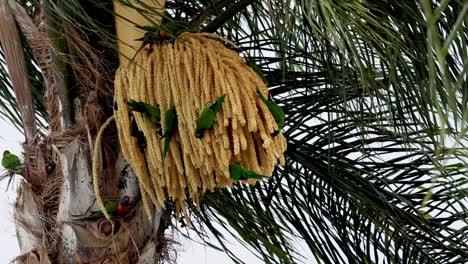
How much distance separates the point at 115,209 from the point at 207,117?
618 millimetres

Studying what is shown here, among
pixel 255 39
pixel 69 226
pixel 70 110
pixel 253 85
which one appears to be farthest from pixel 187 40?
pixel 255 39

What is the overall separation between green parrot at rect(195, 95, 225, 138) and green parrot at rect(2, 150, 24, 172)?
0.80 meters

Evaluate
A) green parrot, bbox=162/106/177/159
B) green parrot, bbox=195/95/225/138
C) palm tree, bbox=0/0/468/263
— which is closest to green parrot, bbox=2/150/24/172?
palm tree, bbox=0/0/468/263

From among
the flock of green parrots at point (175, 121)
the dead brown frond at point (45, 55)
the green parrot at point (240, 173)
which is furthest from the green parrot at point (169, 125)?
the dead brown frond at point (45, 55)

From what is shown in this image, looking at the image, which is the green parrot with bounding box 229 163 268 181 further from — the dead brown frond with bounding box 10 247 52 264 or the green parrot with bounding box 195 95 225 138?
the dead brown frond with bounding box 10 247 52 264

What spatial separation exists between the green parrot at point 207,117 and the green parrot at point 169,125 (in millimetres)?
93

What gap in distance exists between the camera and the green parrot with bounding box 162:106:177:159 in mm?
1937

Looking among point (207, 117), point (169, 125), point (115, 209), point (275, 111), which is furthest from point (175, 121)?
point (115, 209)

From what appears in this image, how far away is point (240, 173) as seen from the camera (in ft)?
6.25

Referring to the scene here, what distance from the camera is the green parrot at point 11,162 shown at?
2432 millimetres

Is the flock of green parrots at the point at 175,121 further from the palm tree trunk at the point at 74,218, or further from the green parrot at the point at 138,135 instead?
the palm tree trunk at the point at 74,218

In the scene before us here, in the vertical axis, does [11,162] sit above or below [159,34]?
below

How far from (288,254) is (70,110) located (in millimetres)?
947

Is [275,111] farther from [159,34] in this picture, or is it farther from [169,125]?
[159,34]
